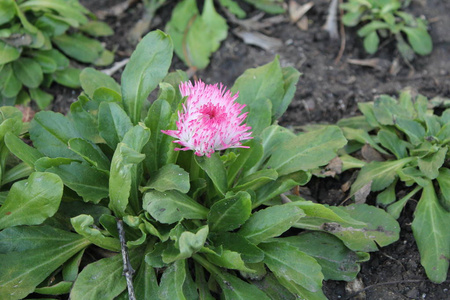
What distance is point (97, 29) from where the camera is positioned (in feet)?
15.4


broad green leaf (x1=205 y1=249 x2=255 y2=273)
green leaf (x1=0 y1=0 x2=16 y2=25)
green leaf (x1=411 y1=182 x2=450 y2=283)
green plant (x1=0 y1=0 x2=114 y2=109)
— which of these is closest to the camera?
broad green leaf (x1=205 y1=249 x2=255 y2=273)

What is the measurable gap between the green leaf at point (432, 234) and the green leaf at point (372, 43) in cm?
179

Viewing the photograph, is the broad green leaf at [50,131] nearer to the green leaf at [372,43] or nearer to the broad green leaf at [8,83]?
the broad green leaf at [8,83]

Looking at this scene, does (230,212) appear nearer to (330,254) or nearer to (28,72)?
(330,254)

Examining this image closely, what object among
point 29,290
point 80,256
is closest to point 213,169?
point 80,256

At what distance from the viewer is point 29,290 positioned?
250 centimetres

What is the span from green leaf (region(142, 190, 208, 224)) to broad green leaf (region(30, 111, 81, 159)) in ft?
2.36

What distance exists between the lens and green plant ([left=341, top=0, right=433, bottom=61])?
15.0 feet

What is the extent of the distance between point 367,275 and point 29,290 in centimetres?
190

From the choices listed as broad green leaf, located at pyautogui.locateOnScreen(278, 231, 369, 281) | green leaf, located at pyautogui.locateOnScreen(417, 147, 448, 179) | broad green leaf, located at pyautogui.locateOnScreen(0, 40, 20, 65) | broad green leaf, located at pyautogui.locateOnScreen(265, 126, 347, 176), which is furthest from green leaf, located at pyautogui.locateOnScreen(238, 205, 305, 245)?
broad green leaf, located at pyautogui.locateOnScreen(0, 40, 20, 65)

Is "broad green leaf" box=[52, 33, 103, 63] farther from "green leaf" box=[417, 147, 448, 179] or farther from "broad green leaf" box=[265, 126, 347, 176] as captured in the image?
→ "green leaf" box=[417, 147, 448, 179]

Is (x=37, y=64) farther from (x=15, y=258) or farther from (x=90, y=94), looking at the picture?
(x=15, y=258)

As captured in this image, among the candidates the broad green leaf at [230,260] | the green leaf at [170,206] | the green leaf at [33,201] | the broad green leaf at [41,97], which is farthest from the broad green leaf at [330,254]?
the broad green leaf at [41,97]

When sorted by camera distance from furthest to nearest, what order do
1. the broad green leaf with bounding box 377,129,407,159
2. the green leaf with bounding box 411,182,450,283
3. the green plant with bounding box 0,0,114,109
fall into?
the green plant with bounding box 0,0,114,109, the broad green leaf with bounding box 377,129,407,159, the green leaf with bounding box 411,182,450,283
